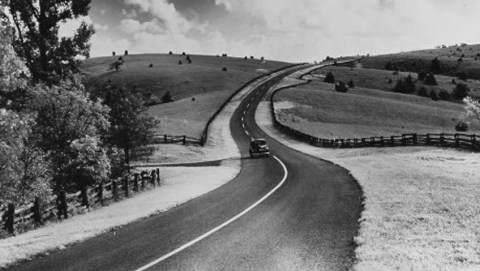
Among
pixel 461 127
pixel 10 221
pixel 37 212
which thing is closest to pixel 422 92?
pixel 461 127

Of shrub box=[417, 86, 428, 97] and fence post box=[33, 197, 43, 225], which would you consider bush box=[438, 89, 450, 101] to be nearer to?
shrub box=[417, 86, 428, 97]

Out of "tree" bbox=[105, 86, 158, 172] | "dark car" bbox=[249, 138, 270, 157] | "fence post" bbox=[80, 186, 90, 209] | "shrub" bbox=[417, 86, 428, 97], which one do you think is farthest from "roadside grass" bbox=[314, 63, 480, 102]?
"fence post" bbox=[80, 186, 90, 209]

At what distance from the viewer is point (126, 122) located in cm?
3281

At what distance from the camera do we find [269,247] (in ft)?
36.0

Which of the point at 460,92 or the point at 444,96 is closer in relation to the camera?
the point at 444,96

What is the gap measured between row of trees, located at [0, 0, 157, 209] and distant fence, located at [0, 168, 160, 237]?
1.47 feet

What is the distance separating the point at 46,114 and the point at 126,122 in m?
13.6

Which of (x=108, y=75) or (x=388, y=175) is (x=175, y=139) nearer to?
(x=388, y=175)

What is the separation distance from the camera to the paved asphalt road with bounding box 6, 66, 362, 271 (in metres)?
9.79

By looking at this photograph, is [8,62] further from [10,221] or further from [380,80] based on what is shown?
[380,80]

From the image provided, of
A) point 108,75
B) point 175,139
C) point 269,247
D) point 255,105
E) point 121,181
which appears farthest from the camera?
point 108,75

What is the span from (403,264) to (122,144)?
2657cm

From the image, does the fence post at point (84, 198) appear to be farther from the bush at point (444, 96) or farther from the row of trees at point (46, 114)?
the bush at point (444, 96)

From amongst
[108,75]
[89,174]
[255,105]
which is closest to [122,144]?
[89,174]
